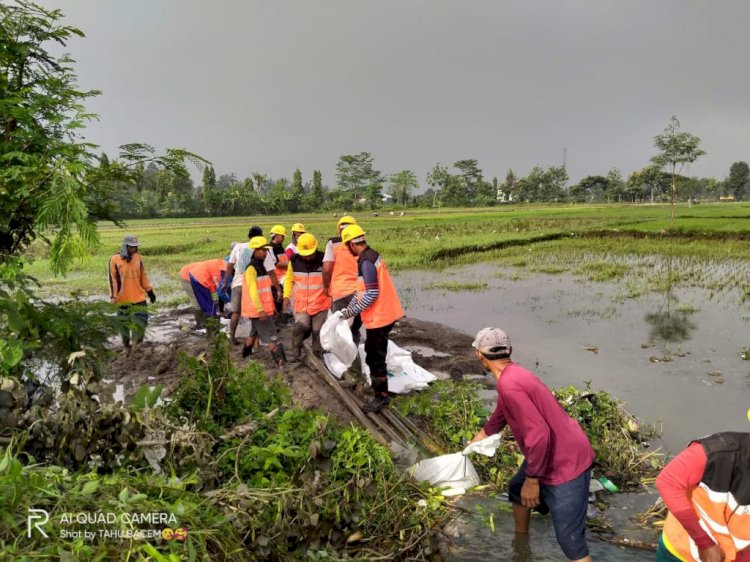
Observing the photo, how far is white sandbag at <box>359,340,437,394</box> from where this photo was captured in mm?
5309

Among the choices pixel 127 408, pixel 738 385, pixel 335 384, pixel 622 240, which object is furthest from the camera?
pixel 622 240

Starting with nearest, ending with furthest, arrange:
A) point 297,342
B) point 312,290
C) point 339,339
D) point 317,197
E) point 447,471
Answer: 1. point 447,471
2. point 339,339
3. point 312,290
4. point 297,342
5. point 317,197

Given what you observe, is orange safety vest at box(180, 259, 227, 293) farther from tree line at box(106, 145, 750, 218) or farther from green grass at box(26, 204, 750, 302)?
tree line at box(106, 145, 750, 218)

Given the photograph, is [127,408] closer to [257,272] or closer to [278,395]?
[278,395]

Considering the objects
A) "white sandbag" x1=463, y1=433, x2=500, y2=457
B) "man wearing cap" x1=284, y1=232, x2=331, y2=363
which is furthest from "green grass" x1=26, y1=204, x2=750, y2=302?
"white sandbag" x1=463, y1=433, x2=500, y2=457

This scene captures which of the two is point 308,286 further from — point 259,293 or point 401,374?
point 401,374

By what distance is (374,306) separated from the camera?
15.1 ft

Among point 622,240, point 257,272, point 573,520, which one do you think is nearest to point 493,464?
point 573,520

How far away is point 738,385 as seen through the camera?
5.79 m

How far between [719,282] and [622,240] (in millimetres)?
8689

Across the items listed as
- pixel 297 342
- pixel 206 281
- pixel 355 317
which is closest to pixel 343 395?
pixel 355 317

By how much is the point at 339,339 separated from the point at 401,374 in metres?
0.84

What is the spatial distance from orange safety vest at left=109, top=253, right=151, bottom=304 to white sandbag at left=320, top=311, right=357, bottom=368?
2.62m

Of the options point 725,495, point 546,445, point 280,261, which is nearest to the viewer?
point 725,495
